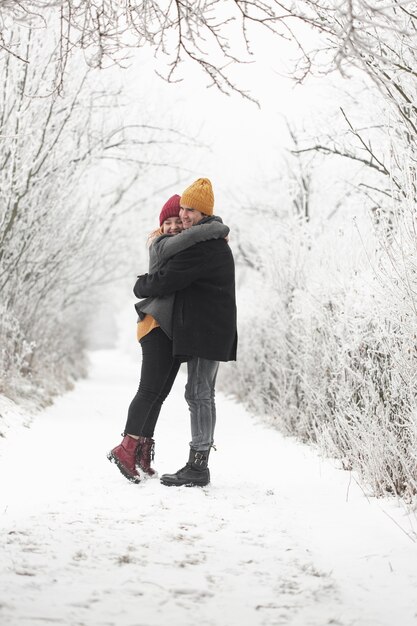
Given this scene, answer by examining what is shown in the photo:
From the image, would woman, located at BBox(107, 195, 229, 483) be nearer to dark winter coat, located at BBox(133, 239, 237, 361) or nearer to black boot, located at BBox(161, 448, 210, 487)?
dark winter coat, located at BBox(133, 239, 237, 361)

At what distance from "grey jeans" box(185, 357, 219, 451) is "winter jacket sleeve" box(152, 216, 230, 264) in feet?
2.16

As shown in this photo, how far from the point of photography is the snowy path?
7.03 ft

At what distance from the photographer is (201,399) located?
394 centimetres

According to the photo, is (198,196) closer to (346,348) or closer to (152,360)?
(152,360)

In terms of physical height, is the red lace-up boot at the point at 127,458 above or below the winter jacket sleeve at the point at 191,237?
below

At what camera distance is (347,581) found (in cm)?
251

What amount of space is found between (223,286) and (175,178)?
11.7m

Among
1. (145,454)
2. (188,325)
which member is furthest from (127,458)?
(188,325)

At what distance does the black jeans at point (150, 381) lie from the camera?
12.9 feet

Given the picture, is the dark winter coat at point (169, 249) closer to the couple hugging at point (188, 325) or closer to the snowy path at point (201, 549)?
the couple hugging at point (188, 325)

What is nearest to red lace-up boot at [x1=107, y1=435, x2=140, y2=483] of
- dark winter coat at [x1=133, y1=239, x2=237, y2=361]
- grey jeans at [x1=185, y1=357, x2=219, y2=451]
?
grey jeans at [x1=185, y1=357, x2=219, y2=451]

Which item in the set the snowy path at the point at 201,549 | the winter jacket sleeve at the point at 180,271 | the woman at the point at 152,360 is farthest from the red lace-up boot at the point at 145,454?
the winter jacket sleeve at the point at 180,271

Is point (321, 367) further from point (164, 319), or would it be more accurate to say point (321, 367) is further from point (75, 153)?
point (75, 153)

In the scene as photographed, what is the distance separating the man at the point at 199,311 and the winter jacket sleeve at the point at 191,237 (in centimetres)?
3
